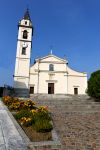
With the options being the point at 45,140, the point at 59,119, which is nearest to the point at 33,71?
the point at 59,119

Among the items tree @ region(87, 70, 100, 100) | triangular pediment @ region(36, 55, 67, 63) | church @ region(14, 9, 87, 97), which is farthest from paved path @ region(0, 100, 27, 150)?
triangular pediment @ region(36, 55, 67, 63)

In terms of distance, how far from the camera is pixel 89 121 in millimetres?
11703

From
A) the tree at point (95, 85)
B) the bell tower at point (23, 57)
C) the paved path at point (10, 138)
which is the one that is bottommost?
the paved path at point (10, 138)

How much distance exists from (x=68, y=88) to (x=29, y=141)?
30921mm

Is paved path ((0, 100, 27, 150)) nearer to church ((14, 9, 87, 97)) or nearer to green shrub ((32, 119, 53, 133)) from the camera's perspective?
green shrub ((32, 119, 53, 133))

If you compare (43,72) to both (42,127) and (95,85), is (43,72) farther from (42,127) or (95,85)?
(42,127)

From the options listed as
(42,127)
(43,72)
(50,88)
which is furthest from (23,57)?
(42,127)

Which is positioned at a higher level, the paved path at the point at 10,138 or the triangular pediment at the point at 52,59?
the triangular pediment at the point at 52,59

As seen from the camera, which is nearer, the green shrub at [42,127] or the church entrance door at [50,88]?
the green shrub at [42,127]

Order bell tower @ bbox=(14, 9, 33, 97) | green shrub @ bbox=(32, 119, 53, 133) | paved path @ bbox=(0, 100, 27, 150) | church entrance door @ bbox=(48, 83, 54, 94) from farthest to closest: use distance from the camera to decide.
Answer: church entrance door @ bbox=(48, 83, 54, 94) < bell tower @ bbox=(14, 9, 33, 97) < green shrub @ bbox=(32, 119, 53, 133) < paved path @ bbox=(0, 100, 27, 150)

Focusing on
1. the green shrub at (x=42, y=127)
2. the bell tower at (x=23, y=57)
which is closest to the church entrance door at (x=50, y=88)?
the bell tower at (x=23, y=57)

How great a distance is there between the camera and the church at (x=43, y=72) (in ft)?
121

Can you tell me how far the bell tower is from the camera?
35.1 m

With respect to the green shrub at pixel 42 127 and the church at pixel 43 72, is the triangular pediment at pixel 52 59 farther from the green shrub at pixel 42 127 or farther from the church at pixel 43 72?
the green shrub at pixel 42 127
